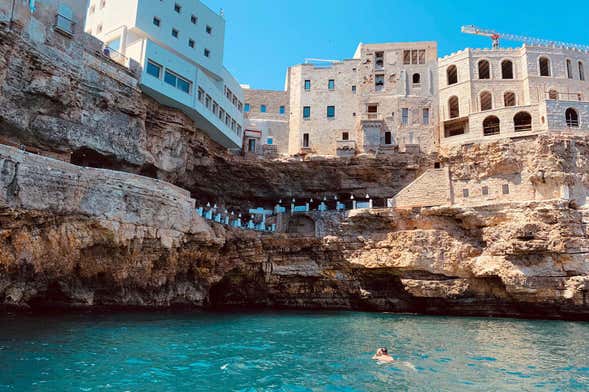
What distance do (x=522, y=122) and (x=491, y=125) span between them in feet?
7.84

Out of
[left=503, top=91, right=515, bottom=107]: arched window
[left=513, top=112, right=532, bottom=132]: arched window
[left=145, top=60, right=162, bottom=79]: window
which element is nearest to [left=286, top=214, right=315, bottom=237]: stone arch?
[left=145, top=60, right=162, bottom=79]: window

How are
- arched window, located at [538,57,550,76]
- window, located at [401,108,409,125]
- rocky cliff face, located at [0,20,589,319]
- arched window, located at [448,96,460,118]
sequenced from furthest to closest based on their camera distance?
arched window, located at [448,96,460,118] < window, located at [401,108,409,125] < arched window, located at [538,57,550,76] < rocky cliff face, located at [0,20,589,319]

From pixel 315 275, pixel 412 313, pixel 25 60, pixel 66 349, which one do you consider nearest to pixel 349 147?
pixel 315 275

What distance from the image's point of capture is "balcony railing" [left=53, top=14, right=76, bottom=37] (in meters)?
25.3

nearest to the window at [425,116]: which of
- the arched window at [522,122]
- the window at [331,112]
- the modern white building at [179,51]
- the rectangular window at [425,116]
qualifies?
the rectangular window at [425,116]

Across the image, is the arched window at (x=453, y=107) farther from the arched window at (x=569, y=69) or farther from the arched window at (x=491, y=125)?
the arched window at (x=569, y=69)

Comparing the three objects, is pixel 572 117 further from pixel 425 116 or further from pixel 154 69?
pixel 154 69

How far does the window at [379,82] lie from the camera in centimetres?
4326

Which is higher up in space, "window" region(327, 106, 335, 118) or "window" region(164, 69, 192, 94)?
"window" region(327, 106, 335, 118)

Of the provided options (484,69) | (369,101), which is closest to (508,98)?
(484,69)

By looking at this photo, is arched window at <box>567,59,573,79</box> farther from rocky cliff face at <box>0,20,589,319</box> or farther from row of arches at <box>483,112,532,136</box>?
rocky cliff face at <box>0,20,589,319</box>

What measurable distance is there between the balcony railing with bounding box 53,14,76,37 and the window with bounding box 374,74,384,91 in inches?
1057

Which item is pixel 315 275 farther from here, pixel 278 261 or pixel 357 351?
pixel 357 351

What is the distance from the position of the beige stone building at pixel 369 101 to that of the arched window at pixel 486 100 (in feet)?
14.0
